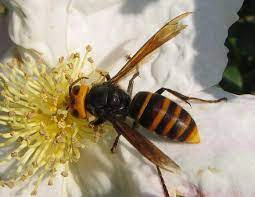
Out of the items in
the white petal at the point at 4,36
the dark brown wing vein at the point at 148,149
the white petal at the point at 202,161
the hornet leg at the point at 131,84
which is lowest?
the white petal at the point at 202,161

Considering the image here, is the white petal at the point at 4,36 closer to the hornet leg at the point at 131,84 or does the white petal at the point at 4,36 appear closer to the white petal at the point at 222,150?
the hornet leg at the point at 131,84

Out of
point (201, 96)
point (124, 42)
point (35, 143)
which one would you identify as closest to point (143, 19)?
point (124, 42)

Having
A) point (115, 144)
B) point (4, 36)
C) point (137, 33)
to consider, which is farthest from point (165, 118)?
point (4, 36)

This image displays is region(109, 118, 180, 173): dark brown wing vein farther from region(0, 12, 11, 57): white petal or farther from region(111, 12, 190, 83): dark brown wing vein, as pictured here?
region(0, 12, 11, 57): white petal

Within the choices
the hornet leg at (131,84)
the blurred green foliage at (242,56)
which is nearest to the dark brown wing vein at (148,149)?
the hornet leg at (131,84)

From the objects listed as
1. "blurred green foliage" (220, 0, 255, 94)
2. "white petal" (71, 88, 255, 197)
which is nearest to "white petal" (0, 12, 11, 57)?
"white petal" (71, 88, 255, 197)

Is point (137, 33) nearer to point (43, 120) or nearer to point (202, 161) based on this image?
point (43, 120)

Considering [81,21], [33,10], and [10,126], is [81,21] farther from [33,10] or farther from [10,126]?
[10,126]
